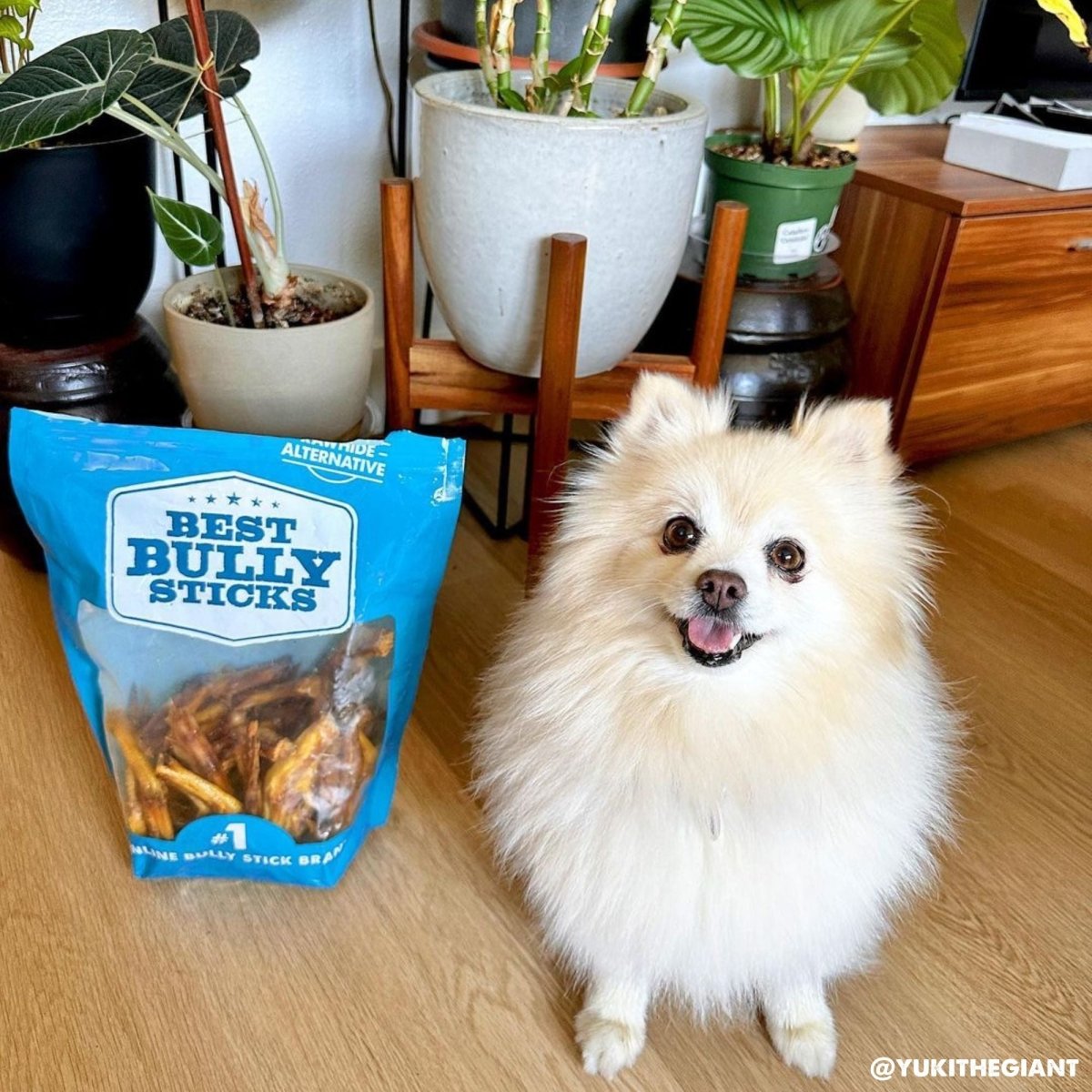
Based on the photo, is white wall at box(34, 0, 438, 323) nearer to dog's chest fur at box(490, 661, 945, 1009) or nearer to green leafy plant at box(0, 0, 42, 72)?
green leafy plant at box(0, 0, 42, 72)

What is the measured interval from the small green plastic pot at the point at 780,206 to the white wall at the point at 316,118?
0.58 m

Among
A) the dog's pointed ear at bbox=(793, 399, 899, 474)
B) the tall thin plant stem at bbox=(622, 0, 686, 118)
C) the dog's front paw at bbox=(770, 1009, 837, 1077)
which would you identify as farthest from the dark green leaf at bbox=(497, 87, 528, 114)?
the dog's front paw at bbox=(770, 1009, 837, 1077)

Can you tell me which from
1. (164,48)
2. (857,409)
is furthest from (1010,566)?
(164,48)

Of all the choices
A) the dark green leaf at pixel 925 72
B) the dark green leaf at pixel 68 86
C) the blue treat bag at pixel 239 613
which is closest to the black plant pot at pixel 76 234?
the dark green leaf at pixel 68 86

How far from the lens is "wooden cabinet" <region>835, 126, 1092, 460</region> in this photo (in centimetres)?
165

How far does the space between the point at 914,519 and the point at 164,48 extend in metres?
1.02

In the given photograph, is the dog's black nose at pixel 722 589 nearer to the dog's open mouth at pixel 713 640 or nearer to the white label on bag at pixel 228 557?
the dog's open mouth at pixel 713 640

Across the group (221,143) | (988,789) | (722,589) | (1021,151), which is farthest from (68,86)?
(1021,151)

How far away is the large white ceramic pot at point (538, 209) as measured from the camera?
1019 mm

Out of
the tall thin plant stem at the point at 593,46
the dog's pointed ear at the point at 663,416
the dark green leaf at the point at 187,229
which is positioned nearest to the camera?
the dog's pointed ear at the point at 663,416

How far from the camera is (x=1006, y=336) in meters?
1.81

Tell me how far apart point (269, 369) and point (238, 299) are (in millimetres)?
173

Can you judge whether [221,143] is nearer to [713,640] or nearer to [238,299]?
[238,299]

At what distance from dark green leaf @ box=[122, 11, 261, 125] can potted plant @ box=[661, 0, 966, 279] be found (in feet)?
1.84
